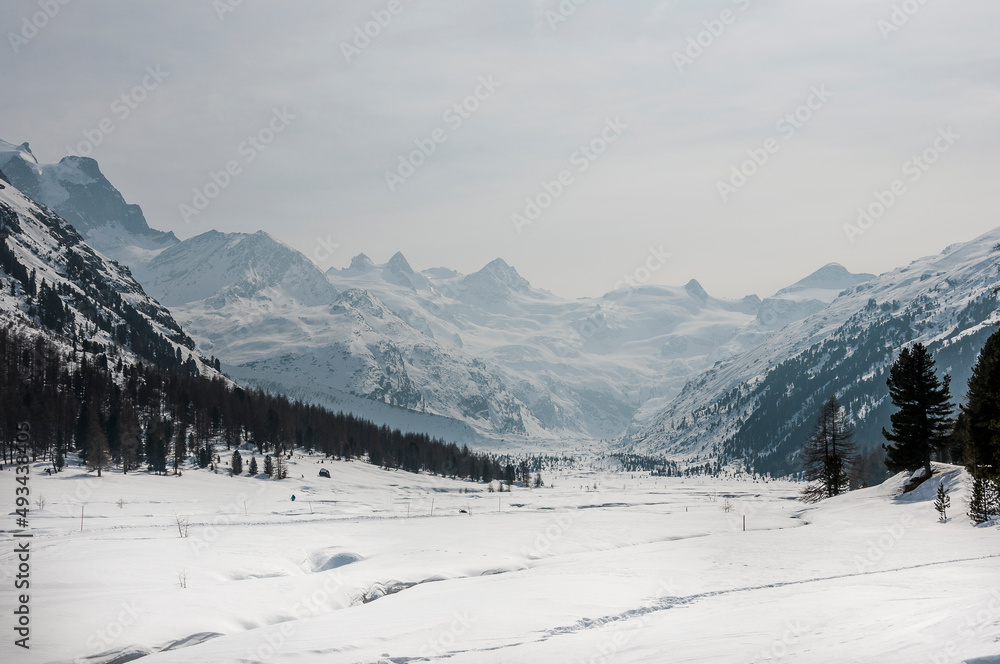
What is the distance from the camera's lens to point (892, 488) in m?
45.6

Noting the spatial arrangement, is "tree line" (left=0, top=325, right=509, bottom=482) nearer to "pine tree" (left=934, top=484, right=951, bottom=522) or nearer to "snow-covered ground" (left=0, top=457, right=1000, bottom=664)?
"snow-covered ground" (left=0, top=457, right=1000, bottom=664)

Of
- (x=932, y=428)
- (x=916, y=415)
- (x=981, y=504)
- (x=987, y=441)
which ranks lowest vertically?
(x=981, y=504)

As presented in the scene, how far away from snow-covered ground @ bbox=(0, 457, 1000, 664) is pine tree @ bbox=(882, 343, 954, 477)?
6864 millimetres

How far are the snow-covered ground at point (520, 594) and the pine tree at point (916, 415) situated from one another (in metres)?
6.86

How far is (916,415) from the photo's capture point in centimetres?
4738

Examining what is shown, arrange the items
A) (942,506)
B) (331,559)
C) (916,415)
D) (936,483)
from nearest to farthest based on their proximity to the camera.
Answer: (331,559), (942,506), (936,483), (916,415)

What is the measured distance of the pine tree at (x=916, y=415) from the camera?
46625 mm

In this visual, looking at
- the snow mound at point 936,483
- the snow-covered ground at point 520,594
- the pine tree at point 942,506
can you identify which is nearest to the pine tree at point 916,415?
the snow mound at point 936,483

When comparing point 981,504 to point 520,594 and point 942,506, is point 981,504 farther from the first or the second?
point 520,594

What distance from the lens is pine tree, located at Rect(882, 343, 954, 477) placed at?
46.6 meters

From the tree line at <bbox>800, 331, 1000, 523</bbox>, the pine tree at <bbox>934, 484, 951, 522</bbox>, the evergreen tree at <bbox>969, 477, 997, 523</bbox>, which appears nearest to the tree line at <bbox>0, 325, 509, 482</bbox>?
the tree line at <bbox>800, 331, 1000, 523</bbox>

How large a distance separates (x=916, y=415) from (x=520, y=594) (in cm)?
4081

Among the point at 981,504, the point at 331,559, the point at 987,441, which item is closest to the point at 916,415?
the point at 987,441

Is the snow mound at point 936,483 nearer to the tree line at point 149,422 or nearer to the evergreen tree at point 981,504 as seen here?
the evergreen tree at point 981,504
